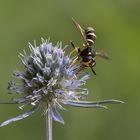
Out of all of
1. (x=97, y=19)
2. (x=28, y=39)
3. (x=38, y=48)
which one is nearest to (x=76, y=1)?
(x=97, y=19)

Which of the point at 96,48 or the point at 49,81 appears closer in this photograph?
the point at 49,81

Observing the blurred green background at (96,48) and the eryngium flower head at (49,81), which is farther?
the blurred green background at (96,48)

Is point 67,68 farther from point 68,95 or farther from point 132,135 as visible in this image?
point 132,135

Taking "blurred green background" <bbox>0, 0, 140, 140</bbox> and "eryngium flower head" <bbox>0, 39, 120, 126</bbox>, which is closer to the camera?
"eryngium flower head" <bbox>0, 39, 120, 126</bbox>

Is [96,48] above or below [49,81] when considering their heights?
above
